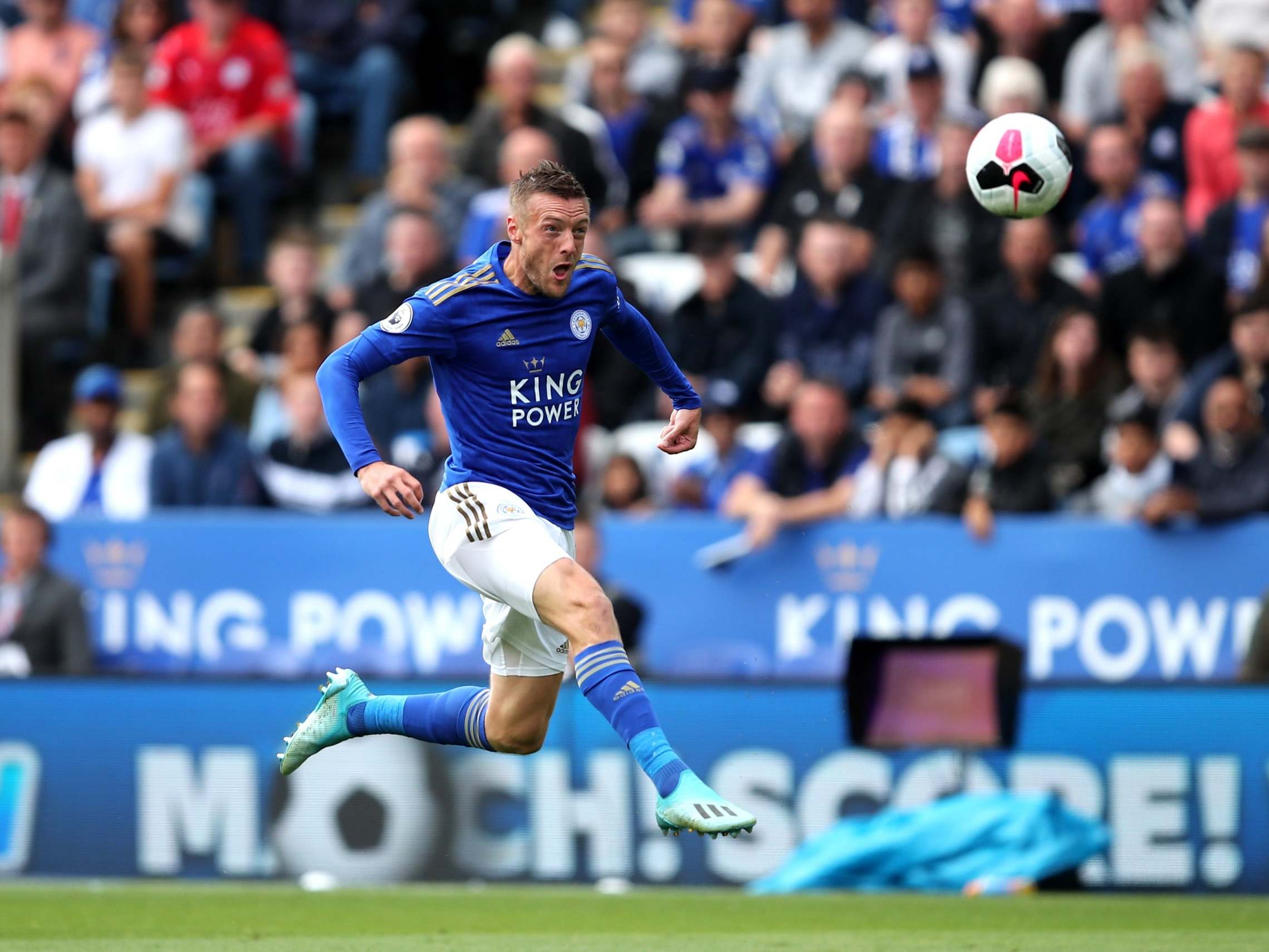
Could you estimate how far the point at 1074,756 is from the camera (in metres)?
10.9

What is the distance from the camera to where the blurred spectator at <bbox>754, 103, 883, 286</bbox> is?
45.8ft

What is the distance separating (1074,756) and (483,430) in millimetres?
4479

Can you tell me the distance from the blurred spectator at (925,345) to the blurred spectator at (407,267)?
2.82 metres

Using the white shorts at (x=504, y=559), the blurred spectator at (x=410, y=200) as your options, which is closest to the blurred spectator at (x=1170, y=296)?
the blurred spectator at (x=410, y=200)

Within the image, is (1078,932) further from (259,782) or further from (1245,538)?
(259,782)

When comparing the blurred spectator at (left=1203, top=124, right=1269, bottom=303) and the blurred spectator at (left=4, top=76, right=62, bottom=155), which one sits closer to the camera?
the blurred spectator at (left=1203, top=124, right=1269, bottom=303)

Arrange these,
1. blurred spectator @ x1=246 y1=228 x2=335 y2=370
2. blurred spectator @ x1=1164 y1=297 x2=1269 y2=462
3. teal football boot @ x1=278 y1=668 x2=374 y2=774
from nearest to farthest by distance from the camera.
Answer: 1. teal football boot @ x1=278 y1=668 x2=374 y2=774
2. blurred spectator @ x1=1164 y1=297 x2=1269 y2=462
3. blurred spectator @ x1=246 y1=228 x2=335 y2=370

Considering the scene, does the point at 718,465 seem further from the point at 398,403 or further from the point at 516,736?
the point at 516,736

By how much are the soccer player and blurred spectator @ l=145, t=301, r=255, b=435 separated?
20.4 feet

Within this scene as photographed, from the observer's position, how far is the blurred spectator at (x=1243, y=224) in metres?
12.9

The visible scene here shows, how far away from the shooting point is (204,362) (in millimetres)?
13945

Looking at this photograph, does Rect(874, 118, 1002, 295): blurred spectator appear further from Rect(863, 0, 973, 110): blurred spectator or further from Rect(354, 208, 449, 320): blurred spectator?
Rect(354, 208, 449, 320): blurred spectator

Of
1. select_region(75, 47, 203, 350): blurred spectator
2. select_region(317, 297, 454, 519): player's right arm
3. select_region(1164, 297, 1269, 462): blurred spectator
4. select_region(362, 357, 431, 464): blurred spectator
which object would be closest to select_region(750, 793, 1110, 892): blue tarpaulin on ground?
select_region(1164, 297, 1269, 462): blurred spectator

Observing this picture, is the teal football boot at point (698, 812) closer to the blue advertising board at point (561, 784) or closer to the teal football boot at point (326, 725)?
the teal football boot at point (326, 725)
